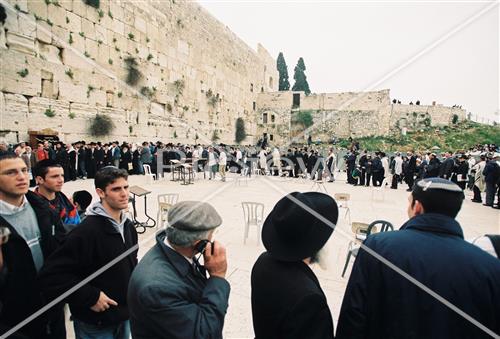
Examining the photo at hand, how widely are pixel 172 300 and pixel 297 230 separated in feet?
2.01

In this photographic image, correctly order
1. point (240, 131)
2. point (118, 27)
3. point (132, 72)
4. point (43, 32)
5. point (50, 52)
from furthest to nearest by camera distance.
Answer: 1. point (240, 131)
2. point (132, 72)
3. point (118, 27)
4. point (50, 52)
5. point (43, 32)

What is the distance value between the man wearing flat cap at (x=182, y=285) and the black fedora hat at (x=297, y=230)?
27 cm

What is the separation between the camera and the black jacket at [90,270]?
5.51ft

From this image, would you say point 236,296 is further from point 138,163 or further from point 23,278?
point 138,163

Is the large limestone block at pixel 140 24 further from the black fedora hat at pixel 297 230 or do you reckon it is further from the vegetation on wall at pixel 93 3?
the black fedora hat at pixel 297 230

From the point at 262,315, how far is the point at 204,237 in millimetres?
442

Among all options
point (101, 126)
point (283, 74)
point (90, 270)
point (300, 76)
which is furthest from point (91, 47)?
point (283, 74)

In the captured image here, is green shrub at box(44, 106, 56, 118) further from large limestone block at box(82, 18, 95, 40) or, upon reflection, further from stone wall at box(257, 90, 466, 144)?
stone wall at box(257, 90, 466, 144)

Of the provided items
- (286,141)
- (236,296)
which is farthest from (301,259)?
(286,141)

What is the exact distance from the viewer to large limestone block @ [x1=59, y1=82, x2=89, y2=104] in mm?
11516

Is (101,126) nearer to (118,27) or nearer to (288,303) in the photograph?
(118,27)

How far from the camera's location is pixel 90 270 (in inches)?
70.6

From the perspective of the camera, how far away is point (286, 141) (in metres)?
33.1

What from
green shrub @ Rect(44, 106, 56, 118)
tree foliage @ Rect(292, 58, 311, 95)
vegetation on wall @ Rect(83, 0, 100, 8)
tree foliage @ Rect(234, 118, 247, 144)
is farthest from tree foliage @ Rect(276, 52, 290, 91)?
green shrub @ Rect(44, 106, 56, 118)
